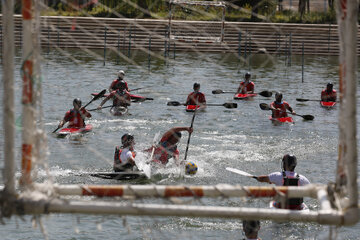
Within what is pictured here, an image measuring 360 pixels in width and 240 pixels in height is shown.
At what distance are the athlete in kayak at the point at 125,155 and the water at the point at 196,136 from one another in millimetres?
704

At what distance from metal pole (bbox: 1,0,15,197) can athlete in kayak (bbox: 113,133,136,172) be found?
8828 mm

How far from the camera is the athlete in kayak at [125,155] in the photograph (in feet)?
49.6

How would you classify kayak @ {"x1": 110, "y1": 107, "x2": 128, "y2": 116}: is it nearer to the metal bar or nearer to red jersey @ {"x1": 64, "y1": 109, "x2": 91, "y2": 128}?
red jersey @ {"x1": 64, "y1": 109, "x2": 91, "y2": 128}

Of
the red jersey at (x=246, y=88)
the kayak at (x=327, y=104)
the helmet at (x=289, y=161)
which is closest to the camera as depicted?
the helmet at (x=289, y=161)

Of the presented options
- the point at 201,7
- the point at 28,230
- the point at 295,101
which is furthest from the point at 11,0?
the point at 201,7

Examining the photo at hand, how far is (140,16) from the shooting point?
48.8m

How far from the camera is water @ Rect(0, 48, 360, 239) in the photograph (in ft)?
41.7

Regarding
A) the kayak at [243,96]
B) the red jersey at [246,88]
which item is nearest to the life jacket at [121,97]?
the kayak at [243,96]

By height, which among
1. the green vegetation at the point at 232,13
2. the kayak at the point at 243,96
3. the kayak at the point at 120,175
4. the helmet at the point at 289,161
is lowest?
the kayak at the point at 120,175

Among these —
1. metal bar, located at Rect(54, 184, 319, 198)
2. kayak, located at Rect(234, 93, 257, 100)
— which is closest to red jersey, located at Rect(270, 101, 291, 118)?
kayak, located at Rect(234, 93, 257, 100)

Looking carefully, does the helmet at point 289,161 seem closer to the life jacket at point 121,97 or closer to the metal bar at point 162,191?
the metal bar at point 162,191

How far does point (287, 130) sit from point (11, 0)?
58.1ft

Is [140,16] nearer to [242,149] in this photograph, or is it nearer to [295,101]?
[295,101]

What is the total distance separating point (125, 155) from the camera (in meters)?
15.2
